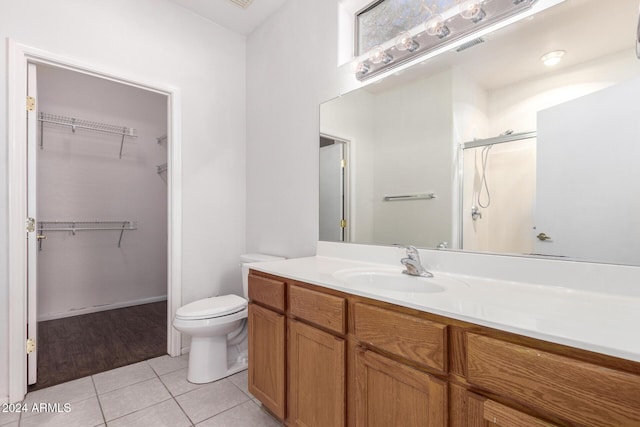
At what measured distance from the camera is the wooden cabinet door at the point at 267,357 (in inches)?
56.9

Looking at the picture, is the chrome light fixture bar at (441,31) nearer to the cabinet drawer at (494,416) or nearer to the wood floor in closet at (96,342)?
the cabinet drawer at (494,416)

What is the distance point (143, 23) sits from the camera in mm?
2248

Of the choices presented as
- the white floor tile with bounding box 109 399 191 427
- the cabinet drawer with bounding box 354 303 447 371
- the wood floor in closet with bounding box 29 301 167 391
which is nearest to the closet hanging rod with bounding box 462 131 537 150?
the cabinet drawer with bounding box 354 303 447 371

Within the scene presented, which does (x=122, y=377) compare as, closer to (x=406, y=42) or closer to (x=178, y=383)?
(x=178, y=383)

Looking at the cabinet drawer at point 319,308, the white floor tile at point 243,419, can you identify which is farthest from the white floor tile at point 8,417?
the cabinet drawer at point 319,308

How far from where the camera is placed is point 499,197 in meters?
1.29

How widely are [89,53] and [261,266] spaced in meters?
1.89

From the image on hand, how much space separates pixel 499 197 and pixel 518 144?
0.23 metres

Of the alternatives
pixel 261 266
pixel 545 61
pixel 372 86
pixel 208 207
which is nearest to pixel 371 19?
pixel 372 86

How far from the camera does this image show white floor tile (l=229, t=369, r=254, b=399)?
1916 mm

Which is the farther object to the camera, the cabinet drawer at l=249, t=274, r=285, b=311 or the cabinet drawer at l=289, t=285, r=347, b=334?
the cabinet drawer at l=249, t=274, r=285, b=311

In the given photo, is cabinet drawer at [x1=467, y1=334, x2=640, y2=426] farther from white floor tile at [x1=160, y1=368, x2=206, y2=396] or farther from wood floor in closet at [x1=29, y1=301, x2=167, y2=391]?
wood floor in closet at [x1=29, y1=301, x2=167, y2=391]

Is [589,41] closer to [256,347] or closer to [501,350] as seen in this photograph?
[501,350]

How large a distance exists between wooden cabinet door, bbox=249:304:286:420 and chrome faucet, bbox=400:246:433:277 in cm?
64
